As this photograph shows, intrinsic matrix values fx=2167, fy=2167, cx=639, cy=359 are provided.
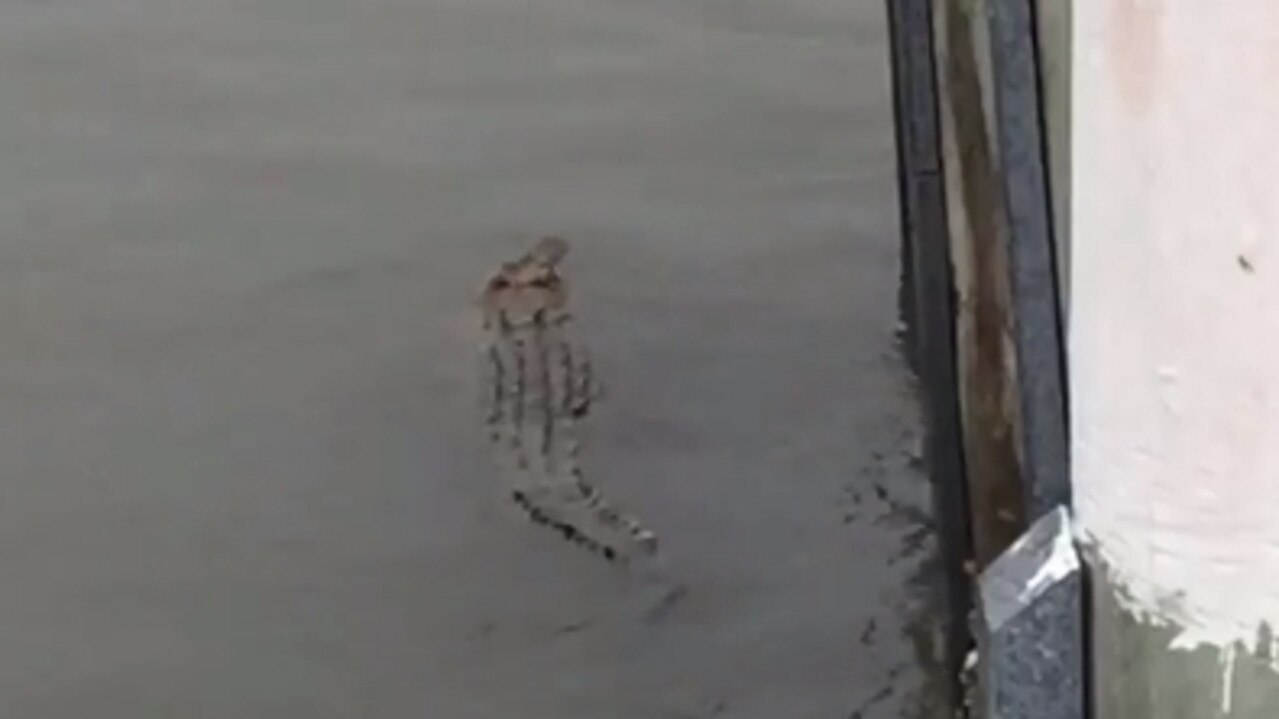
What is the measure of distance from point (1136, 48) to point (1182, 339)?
0.57ft

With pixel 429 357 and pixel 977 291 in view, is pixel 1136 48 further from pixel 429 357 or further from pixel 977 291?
pixel 429 357

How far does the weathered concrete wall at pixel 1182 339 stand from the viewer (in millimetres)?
1232

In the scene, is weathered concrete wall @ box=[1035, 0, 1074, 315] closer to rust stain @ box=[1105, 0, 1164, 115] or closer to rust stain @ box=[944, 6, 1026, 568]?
rust stain @ box=[1105, 0, 1164, 115]

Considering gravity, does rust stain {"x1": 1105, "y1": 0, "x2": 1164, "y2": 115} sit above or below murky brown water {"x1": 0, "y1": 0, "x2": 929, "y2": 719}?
above

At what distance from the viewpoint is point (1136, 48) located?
1.29 metres

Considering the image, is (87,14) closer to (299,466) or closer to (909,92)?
(299,466)

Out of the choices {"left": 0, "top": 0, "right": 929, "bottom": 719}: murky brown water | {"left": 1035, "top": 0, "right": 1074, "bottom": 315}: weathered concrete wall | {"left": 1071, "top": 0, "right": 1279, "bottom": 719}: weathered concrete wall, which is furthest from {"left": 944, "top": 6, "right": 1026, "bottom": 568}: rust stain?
{"left": 1071, "top": 0, "right": 1279, "bottom": 719}: weathered concrete wall

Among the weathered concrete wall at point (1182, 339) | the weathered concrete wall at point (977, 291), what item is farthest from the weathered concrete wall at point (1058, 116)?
the weathered concrete wall at point (977, 291)

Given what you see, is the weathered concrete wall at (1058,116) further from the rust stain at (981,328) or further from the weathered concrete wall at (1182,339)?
the rust stain at (981,328)

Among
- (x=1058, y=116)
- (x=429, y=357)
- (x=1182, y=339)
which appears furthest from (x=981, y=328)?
(x=429, y=357)

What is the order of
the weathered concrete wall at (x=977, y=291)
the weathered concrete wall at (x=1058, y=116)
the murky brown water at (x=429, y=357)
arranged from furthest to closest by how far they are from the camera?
the murky brown water at (x=429, y=357)
the weathered concrete wall at (x=977, y=291)
the weathered concrete wall at (x=1058, y=116)

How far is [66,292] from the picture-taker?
533 cm

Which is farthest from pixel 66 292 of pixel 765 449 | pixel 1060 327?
pixel 1060 327

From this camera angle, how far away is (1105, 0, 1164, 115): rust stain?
1270mm
